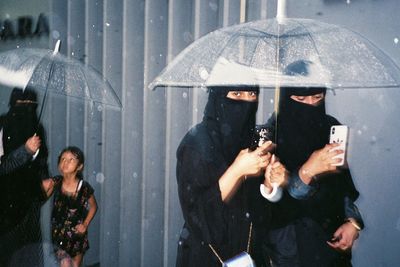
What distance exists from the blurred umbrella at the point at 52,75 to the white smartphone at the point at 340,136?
161 cm

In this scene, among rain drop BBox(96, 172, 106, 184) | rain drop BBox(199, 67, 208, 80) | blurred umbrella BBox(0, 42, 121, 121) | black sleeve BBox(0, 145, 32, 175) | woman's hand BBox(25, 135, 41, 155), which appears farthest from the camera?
rain drop BBox(96, 172, 106, 184)

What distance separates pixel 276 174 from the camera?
2.55m

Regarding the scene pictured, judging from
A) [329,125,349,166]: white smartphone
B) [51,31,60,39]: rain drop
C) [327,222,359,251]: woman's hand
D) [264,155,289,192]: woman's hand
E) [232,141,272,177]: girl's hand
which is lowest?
[327,222,359,251]: woman's hand

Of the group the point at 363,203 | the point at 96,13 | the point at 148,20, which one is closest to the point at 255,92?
the point at 363,203

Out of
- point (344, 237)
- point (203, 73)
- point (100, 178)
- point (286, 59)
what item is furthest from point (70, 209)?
point (286, 59)

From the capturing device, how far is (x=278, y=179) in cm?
257

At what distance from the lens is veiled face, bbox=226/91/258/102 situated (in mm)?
2574

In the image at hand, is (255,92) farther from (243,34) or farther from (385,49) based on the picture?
(385,49)

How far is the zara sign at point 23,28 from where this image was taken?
4.54 m

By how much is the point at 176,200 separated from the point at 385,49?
1.99 meters

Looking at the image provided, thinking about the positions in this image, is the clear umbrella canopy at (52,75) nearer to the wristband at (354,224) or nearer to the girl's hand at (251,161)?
the girl's hand at (251,161)

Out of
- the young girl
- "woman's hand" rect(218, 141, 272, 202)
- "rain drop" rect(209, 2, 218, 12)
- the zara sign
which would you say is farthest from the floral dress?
"rain drop" rect(209, 2, 218, 12)

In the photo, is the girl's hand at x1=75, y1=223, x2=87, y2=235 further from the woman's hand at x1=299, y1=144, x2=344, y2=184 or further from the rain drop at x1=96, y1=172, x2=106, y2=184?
the woman's hand at x1=299, y1=144, x2=344, y2=184

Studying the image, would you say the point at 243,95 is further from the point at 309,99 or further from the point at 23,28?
the point at 23,28
